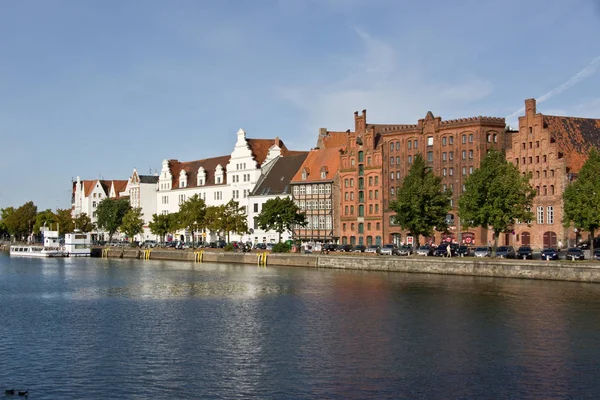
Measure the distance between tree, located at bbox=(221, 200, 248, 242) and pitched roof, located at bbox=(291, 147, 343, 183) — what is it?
11.5 meters

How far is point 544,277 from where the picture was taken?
7719 cm

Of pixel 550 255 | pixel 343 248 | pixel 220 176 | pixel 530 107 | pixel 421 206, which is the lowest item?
pixel 550 255

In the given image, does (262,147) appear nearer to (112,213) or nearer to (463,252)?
(112,213)

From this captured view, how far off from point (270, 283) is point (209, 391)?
155ft

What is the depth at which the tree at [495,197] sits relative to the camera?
88.5 metres

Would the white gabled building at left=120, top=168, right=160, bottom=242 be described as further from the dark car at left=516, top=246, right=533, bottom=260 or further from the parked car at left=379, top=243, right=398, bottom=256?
the dark car at left=516, top=246, right=533, bottom=260

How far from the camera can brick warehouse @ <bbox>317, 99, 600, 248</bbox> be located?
351 ft

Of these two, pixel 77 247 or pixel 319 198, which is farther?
pixel 77 247

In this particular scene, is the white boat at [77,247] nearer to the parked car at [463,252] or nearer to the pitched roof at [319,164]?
the pitched roof at [319,164]

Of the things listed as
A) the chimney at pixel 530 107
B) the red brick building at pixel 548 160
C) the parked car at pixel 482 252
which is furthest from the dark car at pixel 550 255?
the chimney at pixel 530 107

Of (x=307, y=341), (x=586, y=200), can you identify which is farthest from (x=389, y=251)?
(x=307, y=341)

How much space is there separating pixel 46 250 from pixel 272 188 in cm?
5083

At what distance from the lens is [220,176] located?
6491 inches

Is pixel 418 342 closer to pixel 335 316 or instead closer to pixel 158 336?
pixel 335 316
